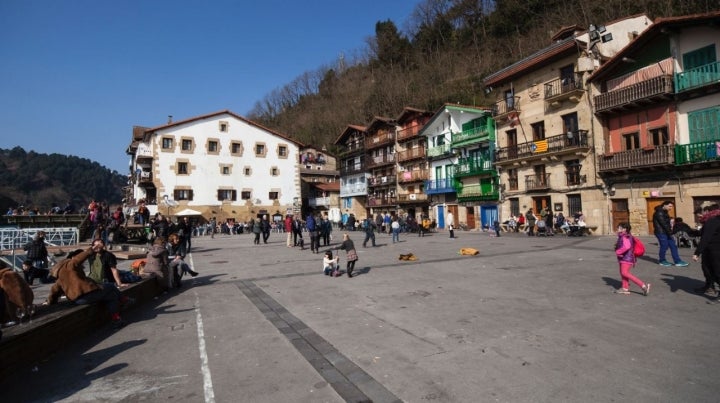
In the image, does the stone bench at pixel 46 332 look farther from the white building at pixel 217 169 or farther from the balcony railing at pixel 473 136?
the white building at pixel 217 169

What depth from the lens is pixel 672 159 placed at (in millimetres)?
20438

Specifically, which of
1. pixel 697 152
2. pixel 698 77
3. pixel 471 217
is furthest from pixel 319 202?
pixel 698 77

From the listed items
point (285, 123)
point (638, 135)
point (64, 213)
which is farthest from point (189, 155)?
point (638, 135)

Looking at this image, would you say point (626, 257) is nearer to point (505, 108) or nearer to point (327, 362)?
point (327, 362)

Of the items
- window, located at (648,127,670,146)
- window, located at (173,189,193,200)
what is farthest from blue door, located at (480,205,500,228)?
window, located at (173,189,193,200)

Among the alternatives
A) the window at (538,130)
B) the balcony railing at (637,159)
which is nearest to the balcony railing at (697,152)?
the balcony railing at (637,159)

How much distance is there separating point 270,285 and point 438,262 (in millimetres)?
6116

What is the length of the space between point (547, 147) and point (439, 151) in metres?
13.4

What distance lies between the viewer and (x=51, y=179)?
13438 centimetres

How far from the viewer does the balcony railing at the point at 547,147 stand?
85.0 ft

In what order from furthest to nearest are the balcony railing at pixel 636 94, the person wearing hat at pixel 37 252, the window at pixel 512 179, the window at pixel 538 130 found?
the window at pixel 512 179, the window at pixel 538 130, the balcony railing at pixel 636 94, the person wearing hat at pixel 37 252

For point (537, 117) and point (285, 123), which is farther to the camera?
point (285, 123)

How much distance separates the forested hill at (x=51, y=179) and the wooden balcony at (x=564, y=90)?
425ft

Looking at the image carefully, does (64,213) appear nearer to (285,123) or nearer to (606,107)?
(606,107)
